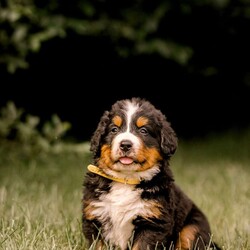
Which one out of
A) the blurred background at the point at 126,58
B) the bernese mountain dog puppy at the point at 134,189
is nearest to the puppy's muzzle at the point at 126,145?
the bernese mountain dog puppy at the point at 134,189

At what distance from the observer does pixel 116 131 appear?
448cm

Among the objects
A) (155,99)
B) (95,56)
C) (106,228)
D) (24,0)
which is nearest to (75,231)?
(106,228)

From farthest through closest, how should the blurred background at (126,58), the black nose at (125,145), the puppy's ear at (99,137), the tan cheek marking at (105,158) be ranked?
the blurred background at (126,58) < the puppy's ear at (99,137) < the tan cheek marking at (105,158) < the black nose at (125,145)

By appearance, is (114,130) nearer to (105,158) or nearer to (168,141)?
(105,158)

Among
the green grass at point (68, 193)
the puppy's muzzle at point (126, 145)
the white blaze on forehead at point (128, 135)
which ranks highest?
the white blaze on forehead at point (128, 135)

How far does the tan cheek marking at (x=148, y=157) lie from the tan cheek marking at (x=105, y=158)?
21 centimetres

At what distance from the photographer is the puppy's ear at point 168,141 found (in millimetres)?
4461

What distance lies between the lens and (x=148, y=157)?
4383mm

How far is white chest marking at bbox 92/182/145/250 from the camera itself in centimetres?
434

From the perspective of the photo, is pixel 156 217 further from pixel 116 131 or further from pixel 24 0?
pixel 24 0

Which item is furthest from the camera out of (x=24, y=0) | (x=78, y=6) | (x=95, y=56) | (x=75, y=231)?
(x=95, y=56)

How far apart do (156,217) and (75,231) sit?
2.62ft

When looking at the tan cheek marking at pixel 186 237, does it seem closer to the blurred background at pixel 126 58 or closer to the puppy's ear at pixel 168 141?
the puppy's ear at pixel 168 141

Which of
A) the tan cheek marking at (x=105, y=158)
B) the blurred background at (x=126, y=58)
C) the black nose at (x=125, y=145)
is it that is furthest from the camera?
the blurred background at (x=126, y=58)
